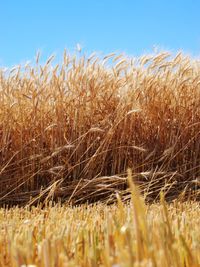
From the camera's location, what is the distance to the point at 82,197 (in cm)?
395

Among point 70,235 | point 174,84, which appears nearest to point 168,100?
point 174,84

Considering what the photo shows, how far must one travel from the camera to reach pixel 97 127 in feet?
12.9

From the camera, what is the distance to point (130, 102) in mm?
4020

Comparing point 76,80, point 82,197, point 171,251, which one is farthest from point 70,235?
point 76,80

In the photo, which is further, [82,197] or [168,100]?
[168,100]

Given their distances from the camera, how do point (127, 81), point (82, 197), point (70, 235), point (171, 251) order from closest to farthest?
point (171, 251), point (70, 235), point (82, 197), point (127, 81)

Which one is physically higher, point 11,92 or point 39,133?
point 11,92

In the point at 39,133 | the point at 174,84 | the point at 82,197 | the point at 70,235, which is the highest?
the point at 174,84

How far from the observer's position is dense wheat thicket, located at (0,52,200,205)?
13.1 feet

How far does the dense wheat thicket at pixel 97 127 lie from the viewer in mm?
4004

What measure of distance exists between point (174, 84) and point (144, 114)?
14.3 inches

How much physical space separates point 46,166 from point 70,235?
8.71 feet

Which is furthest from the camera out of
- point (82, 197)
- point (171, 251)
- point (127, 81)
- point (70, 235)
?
point (127, 81)

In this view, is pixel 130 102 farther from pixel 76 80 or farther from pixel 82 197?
pixel 82 197
